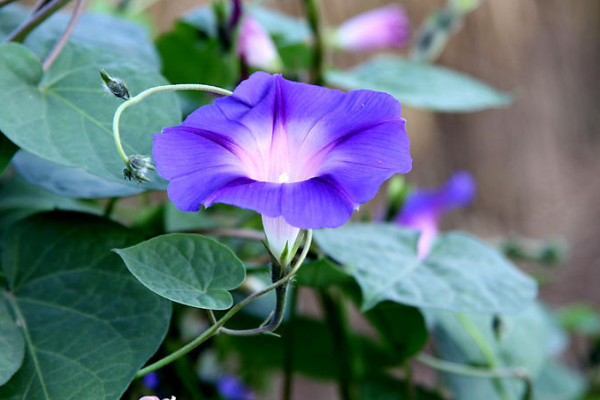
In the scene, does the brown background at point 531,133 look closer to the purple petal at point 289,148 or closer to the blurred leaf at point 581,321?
the blurred leaf at point 581,321

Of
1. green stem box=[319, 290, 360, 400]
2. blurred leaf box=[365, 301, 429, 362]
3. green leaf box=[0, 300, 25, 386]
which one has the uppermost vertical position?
green leaf box=[0, 300, 25, 386]

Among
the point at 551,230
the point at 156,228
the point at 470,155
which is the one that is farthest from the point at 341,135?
the point at 551,230

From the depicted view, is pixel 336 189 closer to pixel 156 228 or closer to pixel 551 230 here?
pixel 156 228

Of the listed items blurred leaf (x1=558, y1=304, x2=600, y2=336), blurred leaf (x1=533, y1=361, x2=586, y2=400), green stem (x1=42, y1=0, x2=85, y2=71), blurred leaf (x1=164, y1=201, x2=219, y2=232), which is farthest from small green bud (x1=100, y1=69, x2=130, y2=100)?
blurred leaf (x1=558, y1=304, x2=600, y2=336)

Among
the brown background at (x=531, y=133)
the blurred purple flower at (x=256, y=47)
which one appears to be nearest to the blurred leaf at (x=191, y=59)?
the blurred purple flower at (x=256, y=47)

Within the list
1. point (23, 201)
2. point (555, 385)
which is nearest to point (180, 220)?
point (23, 201)

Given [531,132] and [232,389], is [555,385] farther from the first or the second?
[531,132]

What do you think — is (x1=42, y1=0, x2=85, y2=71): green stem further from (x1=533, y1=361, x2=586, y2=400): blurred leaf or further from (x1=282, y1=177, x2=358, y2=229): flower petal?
(x1=533, y1=361, x2=586, y2=400): blurred leaf
